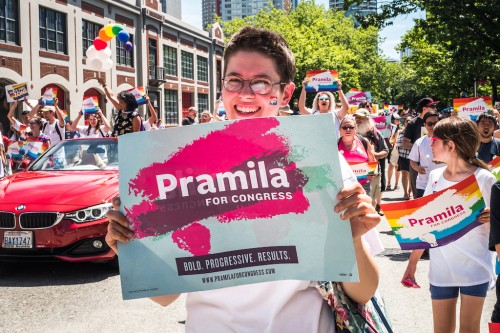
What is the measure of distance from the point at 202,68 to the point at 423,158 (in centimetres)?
4760

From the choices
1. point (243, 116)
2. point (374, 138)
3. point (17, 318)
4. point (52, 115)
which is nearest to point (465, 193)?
point (243, 116)

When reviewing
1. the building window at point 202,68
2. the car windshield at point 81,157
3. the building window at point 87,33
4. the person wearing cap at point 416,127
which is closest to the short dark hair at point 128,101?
the car windshield at point 81,157

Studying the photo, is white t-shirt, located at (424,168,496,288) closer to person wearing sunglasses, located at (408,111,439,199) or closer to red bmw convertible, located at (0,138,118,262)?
red bmw convertible, located at (0,138,118,262)

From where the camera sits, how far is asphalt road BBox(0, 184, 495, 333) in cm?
518

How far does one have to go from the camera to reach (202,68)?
55.1 m

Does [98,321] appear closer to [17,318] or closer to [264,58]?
[17,318]

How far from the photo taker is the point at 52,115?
13.2 m

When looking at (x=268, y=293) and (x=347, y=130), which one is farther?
(x=347, y=130)

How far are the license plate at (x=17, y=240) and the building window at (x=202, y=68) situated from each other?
48226mm

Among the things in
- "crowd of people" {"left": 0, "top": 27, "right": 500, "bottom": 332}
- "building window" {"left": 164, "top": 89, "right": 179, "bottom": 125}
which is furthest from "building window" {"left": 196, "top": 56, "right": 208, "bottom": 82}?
"crowd of people" {"left": 0, "top": 27, "right": 500, "bottom": 332}

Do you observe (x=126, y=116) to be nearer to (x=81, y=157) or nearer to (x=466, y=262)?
(x=81, y=157)

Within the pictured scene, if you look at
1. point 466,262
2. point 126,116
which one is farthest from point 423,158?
point 466,262

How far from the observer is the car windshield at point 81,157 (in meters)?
7.98

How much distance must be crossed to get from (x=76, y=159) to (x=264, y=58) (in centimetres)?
643
